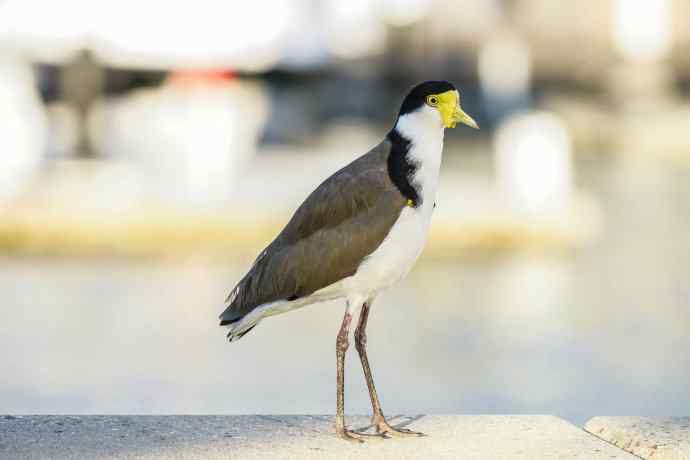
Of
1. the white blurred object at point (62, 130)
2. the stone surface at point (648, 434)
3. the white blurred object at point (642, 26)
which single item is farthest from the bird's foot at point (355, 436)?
the white blurred object at point (642, 26)

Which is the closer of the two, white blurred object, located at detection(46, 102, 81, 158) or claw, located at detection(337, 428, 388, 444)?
claw, located at detection(337, 428, 388, 444)

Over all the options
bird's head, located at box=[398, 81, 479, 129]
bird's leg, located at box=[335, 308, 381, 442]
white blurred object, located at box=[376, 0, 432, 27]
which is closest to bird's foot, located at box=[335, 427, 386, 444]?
bird's leg, located at box=[335, 308, 381, 442]

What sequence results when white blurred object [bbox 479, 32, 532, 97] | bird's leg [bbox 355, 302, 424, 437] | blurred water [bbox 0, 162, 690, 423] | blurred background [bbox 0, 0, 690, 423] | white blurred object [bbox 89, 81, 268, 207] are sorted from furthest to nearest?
1. white blurred object [bbox 479, 32, 532, 97]
2. white blurred object [bbox 89, 81, 268, 207]
3. blurred background [bbox 0, 0, 690, 423]
4. blurred water [bbox 0, 162, 690, 423]
5. bird's leg [bbox 355, 302, 424, 437]

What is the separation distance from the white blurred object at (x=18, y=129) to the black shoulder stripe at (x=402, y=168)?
10.4 meters

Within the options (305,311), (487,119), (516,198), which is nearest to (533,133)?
(487,119)

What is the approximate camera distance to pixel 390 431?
6031 mm

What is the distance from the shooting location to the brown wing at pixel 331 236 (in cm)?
599

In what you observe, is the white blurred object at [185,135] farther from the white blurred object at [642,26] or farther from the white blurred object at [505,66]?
the white blurred object at [642,26]

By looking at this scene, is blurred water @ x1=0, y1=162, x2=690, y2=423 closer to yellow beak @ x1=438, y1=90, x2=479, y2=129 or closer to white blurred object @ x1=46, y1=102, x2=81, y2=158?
yellow beak @ x1=438, y1=90, x2=479, y2=129

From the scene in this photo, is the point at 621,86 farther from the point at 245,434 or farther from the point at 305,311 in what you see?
the point at 245,434

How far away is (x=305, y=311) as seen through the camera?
1300cm

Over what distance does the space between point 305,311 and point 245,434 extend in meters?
7.09

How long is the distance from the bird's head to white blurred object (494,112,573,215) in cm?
959

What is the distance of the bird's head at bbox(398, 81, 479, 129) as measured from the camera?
598 centimetres
